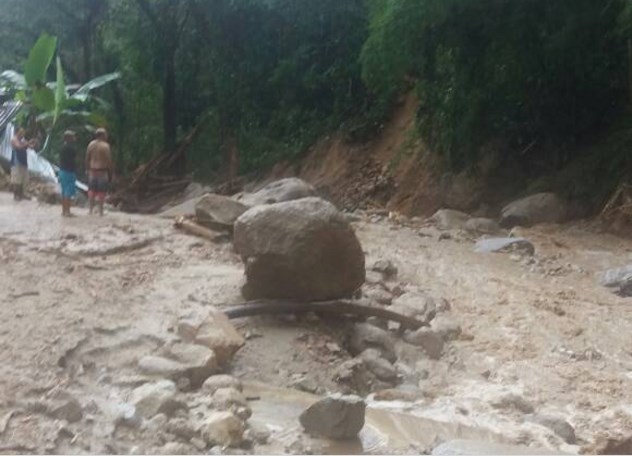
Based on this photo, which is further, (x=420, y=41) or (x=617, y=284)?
(x=420, y=41)

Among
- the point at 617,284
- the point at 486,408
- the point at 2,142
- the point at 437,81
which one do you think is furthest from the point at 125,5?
the point at 486,408

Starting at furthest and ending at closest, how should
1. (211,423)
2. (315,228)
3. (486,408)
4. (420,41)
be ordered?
(420,41) < (315,228) < (486,408) < (211,423)

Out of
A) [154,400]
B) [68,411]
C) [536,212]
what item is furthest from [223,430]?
[536,212]

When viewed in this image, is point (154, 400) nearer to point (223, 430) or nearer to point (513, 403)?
point (223, 430)

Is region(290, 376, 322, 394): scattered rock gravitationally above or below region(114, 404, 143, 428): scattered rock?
below

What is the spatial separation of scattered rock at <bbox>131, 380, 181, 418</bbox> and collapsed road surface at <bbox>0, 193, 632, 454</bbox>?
0.01m

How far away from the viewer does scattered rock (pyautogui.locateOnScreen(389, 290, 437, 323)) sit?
9930 millimetres

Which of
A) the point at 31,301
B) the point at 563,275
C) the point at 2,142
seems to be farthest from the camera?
the point at 2,142

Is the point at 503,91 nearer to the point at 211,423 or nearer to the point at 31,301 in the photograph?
the point at 31,301

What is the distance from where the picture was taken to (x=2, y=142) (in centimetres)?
2219

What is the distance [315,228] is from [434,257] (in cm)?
391

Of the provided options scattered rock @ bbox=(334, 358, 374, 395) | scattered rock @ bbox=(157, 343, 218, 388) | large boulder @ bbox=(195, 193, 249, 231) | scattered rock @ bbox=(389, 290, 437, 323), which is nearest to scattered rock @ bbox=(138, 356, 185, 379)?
scattered rock @ bbox=(157, 343, 218, 388)

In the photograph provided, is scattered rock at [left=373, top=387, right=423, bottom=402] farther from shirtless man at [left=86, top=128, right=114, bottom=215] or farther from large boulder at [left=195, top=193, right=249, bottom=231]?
shirtless man at [left=86, top=128, right=114, bottom=215]

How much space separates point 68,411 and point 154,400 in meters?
0.56
